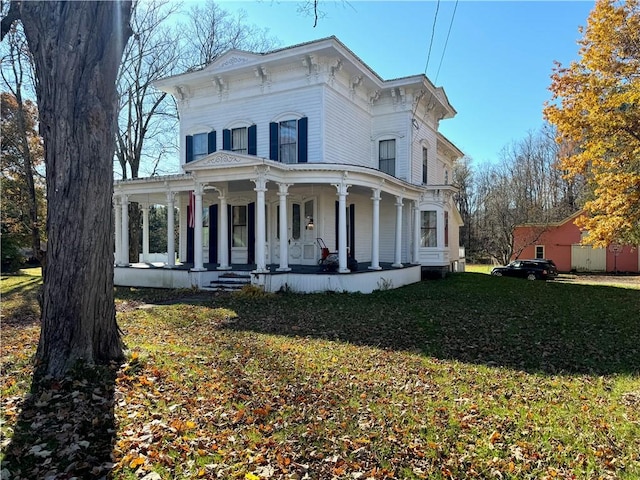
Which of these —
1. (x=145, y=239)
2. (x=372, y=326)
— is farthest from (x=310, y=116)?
(x=145, y=239)

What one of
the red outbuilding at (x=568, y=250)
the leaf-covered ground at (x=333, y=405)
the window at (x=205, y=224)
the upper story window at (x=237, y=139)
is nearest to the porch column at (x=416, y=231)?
the upper story window at (x=237, y=139)

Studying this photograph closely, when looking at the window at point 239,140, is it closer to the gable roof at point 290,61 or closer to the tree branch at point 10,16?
the gable roof at point 290,61

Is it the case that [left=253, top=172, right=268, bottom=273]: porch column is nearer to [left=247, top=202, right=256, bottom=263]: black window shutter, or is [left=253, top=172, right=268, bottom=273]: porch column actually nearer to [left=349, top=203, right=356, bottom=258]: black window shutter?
[left=247, top=202, right=256, bottom=263]: black window shutter

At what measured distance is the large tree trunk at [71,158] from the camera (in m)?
Answer: 4.89

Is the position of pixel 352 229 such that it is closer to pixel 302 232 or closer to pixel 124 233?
pixel 302 232

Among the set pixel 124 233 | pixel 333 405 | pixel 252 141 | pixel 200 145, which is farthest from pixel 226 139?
pixel 333 405

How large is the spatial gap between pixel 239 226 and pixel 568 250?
28804 mm

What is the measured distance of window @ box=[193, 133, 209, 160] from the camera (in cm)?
1756

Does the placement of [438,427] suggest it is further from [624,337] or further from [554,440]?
[624,337]

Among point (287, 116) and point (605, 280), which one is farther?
point (605, 280)

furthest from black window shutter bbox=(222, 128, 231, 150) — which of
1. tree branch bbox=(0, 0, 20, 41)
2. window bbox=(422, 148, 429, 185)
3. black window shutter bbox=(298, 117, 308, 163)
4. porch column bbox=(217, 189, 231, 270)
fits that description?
tree branch bbox=(0, 0, 20, 41)

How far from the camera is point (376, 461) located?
133 inches

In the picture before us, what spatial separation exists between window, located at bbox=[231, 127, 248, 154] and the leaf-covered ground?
9736 mm

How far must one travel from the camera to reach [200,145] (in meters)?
17.7
